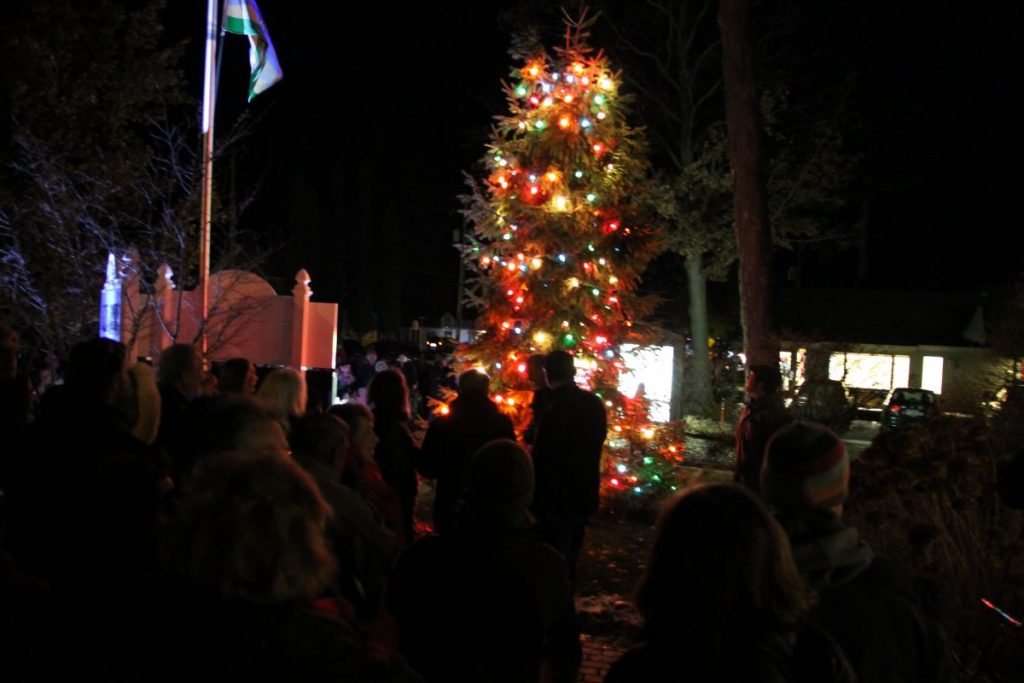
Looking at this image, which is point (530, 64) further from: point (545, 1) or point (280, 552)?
point (545, 1)

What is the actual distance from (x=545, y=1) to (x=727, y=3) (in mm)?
11080

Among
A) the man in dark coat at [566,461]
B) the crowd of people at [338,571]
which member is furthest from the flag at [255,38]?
the crowd of people at [338,571]

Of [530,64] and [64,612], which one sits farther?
[530,64]

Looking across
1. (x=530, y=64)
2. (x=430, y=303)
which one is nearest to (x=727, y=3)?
(x=530, y=64)

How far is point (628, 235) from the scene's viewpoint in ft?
36.2

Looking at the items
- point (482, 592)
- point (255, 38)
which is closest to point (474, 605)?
point (482, 592)

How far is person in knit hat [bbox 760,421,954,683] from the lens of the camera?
234 centimetres

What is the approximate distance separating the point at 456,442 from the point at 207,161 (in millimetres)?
5761

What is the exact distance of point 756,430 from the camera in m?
6.98

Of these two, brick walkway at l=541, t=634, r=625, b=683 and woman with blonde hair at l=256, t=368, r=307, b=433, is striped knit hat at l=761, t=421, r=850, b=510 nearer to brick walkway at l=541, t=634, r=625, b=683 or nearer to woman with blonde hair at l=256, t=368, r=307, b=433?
woman with blonde hair at l=256, t=368, r=307, b=433

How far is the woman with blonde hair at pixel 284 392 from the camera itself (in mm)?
4793

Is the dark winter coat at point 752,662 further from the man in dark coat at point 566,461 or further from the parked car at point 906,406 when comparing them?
the parked car at point 906,406

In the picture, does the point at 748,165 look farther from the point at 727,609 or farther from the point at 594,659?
the point at 727,609

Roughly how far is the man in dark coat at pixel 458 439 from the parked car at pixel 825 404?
9.52m
